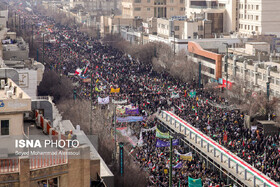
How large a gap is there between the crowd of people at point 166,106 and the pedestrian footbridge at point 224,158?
0.73m

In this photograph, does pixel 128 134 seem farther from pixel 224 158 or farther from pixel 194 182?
pixel 194 182

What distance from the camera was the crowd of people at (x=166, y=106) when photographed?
32.5 m

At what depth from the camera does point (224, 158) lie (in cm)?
3338

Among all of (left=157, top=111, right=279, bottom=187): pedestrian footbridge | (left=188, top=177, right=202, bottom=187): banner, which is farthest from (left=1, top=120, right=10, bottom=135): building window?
(left=157, top=111, right=279, bottom=187): pedestrian footbridge

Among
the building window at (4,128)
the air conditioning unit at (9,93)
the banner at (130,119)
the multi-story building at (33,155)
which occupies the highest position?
the air conditioning unit at (9,93)

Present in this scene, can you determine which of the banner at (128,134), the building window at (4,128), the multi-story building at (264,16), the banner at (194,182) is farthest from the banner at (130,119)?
the multi-story building at (264,16)

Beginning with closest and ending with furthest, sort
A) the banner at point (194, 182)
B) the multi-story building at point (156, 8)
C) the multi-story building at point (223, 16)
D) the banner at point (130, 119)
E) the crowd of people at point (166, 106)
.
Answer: the banner at point (194, 182), the crowd of people at point (166, 106), the banner at point (130, 119), the multi-story building at point (223, 16), the multi-story building at point (156, 8)

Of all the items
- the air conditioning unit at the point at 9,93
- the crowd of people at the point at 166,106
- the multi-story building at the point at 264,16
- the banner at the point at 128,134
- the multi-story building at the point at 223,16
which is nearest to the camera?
the air conditioning unit at the point at 9,93

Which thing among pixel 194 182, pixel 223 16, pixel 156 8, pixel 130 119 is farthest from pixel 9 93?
pixel 156 8

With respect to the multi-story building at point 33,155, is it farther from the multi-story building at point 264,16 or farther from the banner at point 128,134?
the multi-story building at point 264,16

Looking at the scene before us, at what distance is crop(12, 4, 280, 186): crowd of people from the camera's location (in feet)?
107

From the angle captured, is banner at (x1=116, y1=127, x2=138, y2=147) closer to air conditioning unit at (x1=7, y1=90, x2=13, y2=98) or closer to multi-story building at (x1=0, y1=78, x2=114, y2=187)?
multi-story building at (x1=0, y1=78, x2=114, y2=187)

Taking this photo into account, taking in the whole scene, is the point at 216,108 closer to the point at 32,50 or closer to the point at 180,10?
the point at 32,50

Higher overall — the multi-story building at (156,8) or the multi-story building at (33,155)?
the multi-story building at (156,8)
